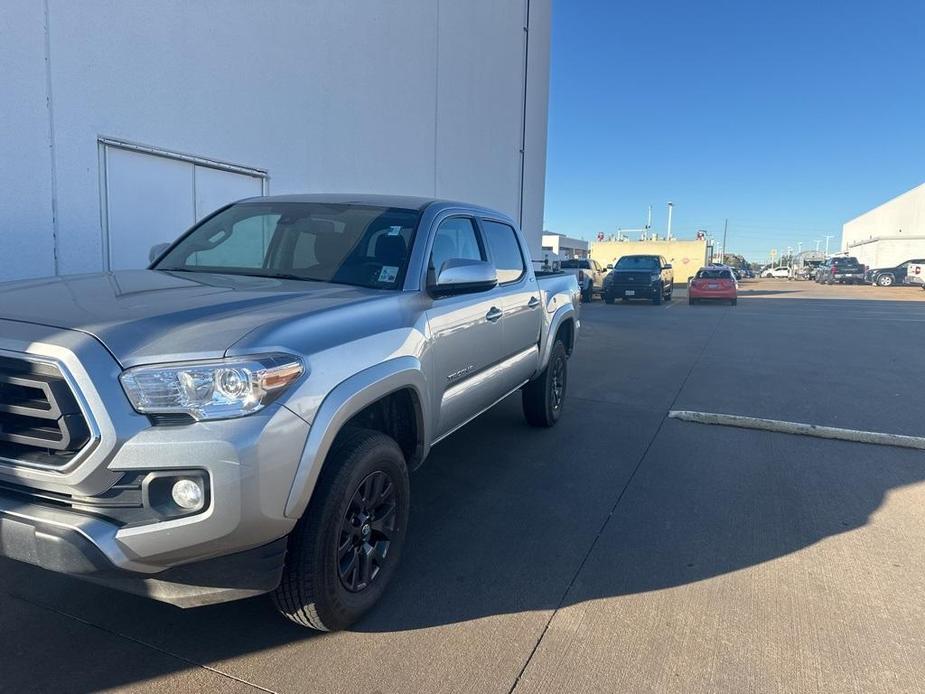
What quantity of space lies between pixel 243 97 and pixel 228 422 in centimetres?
745

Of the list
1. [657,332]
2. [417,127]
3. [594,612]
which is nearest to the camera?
[594,612]

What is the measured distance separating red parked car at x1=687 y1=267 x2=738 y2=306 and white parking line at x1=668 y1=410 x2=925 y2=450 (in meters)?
19.5

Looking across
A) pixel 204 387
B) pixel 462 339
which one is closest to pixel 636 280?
pixel 462 339

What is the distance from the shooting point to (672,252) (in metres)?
42.5

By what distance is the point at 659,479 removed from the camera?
4.77 meters

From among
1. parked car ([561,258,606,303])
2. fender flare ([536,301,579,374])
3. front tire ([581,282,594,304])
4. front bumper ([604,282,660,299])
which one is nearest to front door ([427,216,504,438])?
fender flare ([536,301,579,374])

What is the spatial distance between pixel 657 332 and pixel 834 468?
964 cm

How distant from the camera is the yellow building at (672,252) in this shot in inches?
1634

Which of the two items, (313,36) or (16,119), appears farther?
(313,36)

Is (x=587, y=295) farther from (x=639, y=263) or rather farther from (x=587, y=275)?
(x=639, y=263)

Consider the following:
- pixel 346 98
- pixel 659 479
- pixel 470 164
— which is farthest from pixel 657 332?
pixel 659 479

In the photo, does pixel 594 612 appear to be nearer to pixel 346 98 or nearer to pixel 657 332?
pixel 346 98

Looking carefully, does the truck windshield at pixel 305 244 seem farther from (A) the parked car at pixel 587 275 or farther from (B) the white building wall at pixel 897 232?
(B) the white building wall at pixel 897 232

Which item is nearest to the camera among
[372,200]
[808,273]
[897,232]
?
[372,200]
